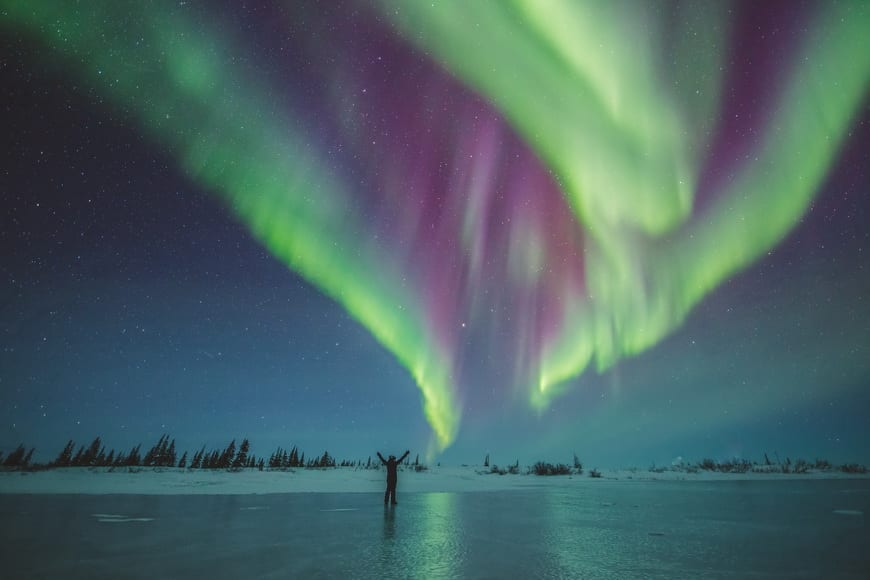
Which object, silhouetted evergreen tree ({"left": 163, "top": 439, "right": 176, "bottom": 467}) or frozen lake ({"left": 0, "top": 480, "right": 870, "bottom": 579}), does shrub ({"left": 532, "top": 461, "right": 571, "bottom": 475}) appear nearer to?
frozen lake ({"left": 0, "top": 480, "right": 870, "bottom": 579})

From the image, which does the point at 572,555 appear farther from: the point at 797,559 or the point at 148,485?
the point at 148,485

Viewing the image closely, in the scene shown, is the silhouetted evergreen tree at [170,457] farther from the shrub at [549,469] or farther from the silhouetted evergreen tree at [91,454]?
the shrub at [549,469]

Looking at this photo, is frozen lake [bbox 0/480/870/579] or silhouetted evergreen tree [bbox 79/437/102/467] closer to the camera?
frozen lake [bbox 0/480/870/579]

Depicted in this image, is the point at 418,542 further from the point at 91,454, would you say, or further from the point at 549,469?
the point at 91,454

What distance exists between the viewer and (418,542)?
394 inches

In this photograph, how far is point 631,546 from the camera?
32.1 feet

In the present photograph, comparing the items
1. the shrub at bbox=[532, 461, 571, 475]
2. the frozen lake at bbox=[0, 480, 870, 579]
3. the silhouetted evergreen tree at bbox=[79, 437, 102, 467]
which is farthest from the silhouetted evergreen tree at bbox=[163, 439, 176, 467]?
the frozen lake at bbox=[0, 480, 870, 579]

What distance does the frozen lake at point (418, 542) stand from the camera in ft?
24.4

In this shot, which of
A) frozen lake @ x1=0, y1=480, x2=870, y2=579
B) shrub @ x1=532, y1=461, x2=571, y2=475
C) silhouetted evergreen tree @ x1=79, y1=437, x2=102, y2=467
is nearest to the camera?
frozen lake @ x1=0, y1=480, x2=870, y2=579

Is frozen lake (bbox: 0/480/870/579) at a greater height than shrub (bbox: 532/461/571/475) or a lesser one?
Answer: lesser

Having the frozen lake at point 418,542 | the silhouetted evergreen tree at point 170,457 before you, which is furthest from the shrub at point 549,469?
the silhouetted evergreen tree at point 170,457

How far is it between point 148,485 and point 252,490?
5804 mm

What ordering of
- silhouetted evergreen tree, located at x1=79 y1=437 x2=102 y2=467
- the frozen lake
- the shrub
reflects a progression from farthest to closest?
silhouetted evergreen tree, located at x1=79 y1=437 x2=102 y2=467 < the shrub < the frozen lake

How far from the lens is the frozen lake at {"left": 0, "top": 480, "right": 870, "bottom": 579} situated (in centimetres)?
743
